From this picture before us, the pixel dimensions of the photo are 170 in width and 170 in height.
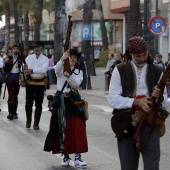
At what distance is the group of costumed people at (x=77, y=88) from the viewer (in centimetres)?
672

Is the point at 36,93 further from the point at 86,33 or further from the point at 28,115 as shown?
the point at 86,33

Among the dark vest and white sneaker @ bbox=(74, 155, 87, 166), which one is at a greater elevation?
the dark vest

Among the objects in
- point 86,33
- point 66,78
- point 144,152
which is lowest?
point 144,152

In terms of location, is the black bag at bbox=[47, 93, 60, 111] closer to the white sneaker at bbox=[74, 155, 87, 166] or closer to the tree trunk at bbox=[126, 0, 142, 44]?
the white sneaker at bbox=[74, 155, 87, 166]

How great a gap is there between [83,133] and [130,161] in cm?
342

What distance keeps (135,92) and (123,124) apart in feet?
1.14

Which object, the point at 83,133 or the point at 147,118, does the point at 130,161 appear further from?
the point at 83,133

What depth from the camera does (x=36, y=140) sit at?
13016 millimetres

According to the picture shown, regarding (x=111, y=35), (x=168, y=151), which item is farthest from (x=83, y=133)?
(x=111, y=35)

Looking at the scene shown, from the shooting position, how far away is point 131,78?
6812 mm

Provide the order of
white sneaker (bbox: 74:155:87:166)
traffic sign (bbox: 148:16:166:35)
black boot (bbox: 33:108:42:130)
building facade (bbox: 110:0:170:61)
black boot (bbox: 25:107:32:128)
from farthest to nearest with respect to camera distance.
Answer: building facade (bbox: 110:0:170:61), traffic sign (bbox: 148:16:166:35), black boot (bbox: 25:107:32:128), black boot (bbox: 33:108:42:130), white sneaker (bbox: 74:155:87:166)

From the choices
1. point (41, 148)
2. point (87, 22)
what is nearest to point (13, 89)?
point (41, 148)

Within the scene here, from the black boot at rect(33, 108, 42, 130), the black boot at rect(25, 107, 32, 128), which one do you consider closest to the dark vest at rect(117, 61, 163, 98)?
the black boot at rect(33, 108, 42, 130)

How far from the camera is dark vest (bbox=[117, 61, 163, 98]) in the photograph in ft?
22.4
